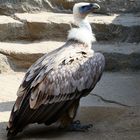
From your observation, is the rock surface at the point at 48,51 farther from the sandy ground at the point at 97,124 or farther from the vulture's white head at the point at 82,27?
the vulture's white head at the point at 82,27

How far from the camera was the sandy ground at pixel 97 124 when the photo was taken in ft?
18.2

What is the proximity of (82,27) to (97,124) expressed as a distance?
3.52ft

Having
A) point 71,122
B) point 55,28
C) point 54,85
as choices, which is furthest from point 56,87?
point 55,28

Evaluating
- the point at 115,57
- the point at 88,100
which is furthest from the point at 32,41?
the point at 88,100

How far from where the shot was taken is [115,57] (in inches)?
312

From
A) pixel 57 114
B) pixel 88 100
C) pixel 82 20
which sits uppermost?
pixel 82 20

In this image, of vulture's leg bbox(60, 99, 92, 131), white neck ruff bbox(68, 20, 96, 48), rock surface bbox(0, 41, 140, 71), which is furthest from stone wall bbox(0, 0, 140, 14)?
vulture's leg bbox(60, 99, 92, 131)

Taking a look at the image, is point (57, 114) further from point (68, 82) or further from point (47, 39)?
point (47, 39)

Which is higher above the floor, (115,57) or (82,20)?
(82,20)

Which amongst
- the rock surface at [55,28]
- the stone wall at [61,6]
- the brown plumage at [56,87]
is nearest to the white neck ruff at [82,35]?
the brown plumage at [56,87]

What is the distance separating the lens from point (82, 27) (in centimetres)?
604

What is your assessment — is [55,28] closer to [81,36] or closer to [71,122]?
[81,36]

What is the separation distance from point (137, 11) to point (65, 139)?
4138 mm

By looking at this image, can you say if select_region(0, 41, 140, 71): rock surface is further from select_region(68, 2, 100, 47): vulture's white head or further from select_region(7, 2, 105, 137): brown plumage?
select_region(7, 2, 105, 137): brown plumage
